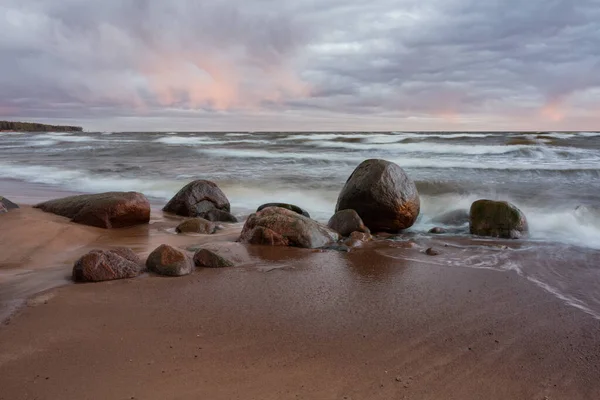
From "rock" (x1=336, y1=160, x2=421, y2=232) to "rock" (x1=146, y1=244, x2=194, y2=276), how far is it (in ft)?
10.2

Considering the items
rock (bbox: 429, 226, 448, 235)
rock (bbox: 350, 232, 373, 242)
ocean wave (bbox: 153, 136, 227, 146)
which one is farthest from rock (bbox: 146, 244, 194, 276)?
ocean wave (bbox: 153, 136, 227, 146)

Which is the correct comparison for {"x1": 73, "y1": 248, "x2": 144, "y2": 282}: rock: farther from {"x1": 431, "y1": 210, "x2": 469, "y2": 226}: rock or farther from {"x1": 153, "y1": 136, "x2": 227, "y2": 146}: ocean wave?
{"x1": 153, "y1": 136, "x2": 227, "y2": 146}: ocean wave

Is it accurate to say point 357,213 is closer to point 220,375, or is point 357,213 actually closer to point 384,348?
point 384,348

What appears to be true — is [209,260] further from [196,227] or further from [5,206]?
[5,206]

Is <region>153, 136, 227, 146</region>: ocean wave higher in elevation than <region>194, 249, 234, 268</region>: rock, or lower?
higher

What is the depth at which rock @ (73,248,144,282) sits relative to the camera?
13.1 ft

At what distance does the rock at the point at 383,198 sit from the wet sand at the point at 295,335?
192 centimetres

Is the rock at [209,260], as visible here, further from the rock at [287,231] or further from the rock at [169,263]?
the rock at [287,231]

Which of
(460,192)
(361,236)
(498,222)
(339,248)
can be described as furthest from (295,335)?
(460,192)

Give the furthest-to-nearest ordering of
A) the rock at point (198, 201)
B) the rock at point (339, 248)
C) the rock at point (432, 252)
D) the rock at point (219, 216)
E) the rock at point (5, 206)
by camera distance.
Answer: the rock at point (198, 201)
the rock at point (219, 216)
the rock at point (5, 206)
the rock at point (339, 248)
the rock at point (432, 252)

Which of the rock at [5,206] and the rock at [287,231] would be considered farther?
the rock at [5,206]

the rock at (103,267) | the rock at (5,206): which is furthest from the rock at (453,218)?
the rock at (5,206)

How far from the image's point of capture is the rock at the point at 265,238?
220 inches

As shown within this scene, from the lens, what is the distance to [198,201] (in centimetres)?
766
